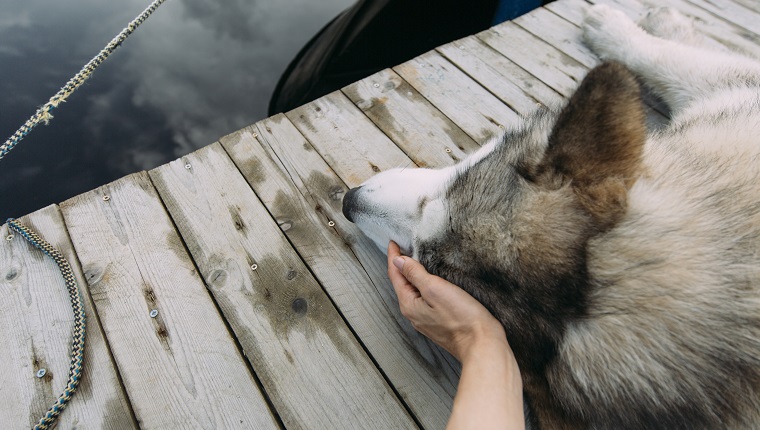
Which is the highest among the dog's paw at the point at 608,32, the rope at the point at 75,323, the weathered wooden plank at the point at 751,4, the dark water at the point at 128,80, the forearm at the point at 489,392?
the dark water at the point at 128,80

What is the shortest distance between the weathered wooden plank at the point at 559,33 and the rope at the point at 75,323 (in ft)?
9.56

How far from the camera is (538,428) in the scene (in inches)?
44.3

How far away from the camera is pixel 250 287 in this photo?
1764 millimetres

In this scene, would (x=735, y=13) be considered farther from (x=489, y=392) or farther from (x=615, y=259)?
(x=489, y=392)

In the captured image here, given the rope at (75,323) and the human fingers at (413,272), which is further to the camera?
the rope at (75,323)

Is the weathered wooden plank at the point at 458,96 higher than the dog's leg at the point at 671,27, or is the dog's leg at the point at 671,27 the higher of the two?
the weathered wooden plank at the point at 458,96

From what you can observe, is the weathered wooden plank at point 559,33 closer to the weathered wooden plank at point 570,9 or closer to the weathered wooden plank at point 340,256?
the weathered wooden plank at point 570,9

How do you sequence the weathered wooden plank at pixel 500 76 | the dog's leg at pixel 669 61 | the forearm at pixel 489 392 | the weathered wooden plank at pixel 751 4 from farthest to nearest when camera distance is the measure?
the weathered wooden plank at pixel 751 4
the weathered wooden plank at pixel 500 76
the dog's leg at pixel 669 61
the forearm at pixel 489 392

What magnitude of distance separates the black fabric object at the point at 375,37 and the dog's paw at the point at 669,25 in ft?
4.02

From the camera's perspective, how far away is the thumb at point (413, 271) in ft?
4.20

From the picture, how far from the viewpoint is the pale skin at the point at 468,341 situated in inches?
37.7

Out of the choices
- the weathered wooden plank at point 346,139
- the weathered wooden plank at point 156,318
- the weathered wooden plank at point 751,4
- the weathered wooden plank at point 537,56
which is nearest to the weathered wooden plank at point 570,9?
the weathered wooden plank at point 537,56

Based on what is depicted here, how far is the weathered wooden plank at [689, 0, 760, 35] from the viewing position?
115 inches

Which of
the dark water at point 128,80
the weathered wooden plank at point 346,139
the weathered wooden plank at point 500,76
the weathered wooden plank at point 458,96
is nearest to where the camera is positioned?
the weathered wooden plank at point 346,139
